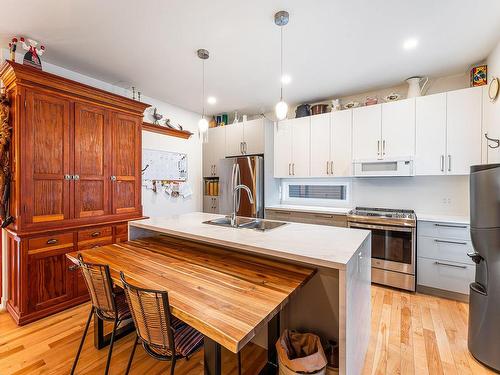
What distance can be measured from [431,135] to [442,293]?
1865mm

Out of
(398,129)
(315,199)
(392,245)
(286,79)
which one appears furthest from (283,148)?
(392,245)

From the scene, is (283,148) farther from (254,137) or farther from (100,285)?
(100,285)

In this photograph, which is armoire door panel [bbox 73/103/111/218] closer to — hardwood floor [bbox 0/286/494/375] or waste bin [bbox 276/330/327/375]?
hardwood floor [bbox 0/286/494/375]

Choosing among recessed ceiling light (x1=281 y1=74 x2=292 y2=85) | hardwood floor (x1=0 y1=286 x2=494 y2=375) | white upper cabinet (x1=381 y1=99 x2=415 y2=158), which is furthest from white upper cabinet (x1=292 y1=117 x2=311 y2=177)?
hardwood floor (x1=0 y1=286 x2=494 y2=375)

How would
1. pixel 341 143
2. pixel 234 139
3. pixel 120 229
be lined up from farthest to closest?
pixel 234 139, pixel 341 143, pixel 120 229

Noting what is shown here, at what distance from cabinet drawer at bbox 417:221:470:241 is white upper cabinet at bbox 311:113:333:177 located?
4.42 ft

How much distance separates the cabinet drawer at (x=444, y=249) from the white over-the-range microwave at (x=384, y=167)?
2.72 ft

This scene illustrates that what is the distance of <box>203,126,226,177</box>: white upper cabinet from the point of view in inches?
173

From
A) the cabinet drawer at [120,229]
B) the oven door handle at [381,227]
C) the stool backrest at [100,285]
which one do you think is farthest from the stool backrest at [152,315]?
the oven door handle at [381,227]

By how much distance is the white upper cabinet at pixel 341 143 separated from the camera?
3.44 metres

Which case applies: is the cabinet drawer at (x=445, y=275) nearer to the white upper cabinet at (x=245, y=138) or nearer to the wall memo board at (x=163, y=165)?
the white upper cabinet at (x=245, y=138)

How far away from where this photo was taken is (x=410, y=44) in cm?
232

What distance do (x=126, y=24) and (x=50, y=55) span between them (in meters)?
1.14

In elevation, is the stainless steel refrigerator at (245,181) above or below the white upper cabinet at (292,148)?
below
